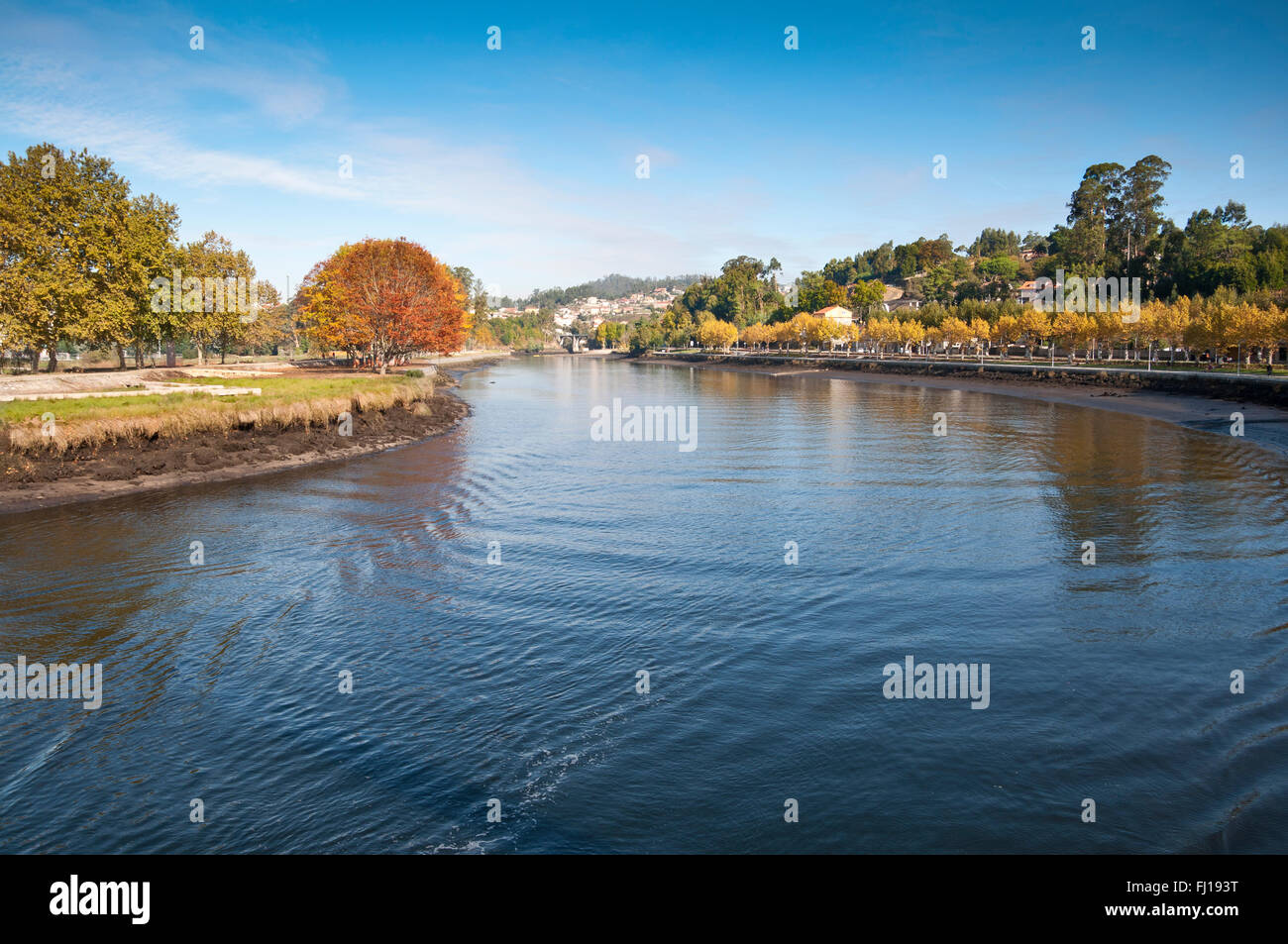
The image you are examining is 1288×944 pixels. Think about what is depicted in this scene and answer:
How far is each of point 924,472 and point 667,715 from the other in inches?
947

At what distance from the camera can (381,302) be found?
81250 mm

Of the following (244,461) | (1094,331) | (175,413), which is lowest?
(244,461)

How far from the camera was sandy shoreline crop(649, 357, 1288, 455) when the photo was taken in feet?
147

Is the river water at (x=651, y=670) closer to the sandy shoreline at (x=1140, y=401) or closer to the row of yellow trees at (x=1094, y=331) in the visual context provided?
the sandy shoreline at (x=1140, y=401)

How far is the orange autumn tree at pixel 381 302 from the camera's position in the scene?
266 ft

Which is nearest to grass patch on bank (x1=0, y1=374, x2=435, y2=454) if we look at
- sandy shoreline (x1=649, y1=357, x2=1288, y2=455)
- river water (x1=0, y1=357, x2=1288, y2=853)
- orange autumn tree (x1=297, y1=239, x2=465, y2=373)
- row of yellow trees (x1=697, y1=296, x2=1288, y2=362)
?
river water (x1=0, y1=357, x2=1288, y2=853)

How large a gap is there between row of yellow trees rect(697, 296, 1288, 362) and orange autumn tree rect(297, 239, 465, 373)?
75.7 m

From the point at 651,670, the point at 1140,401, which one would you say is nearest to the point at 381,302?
the point at 1140,401

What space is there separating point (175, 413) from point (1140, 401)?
6660cm

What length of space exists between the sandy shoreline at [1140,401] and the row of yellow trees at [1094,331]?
888 cm

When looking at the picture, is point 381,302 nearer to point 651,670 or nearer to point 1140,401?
point 1140,401

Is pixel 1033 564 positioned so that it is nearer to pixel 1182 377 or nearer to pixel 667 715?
pixel 667 715

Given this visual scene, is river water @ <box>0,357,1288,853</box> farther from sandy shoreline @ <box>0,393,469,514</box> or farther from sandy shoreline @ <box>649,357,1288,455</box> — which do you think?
sandy shoreline @ <box>649,357,1288,455</box>
